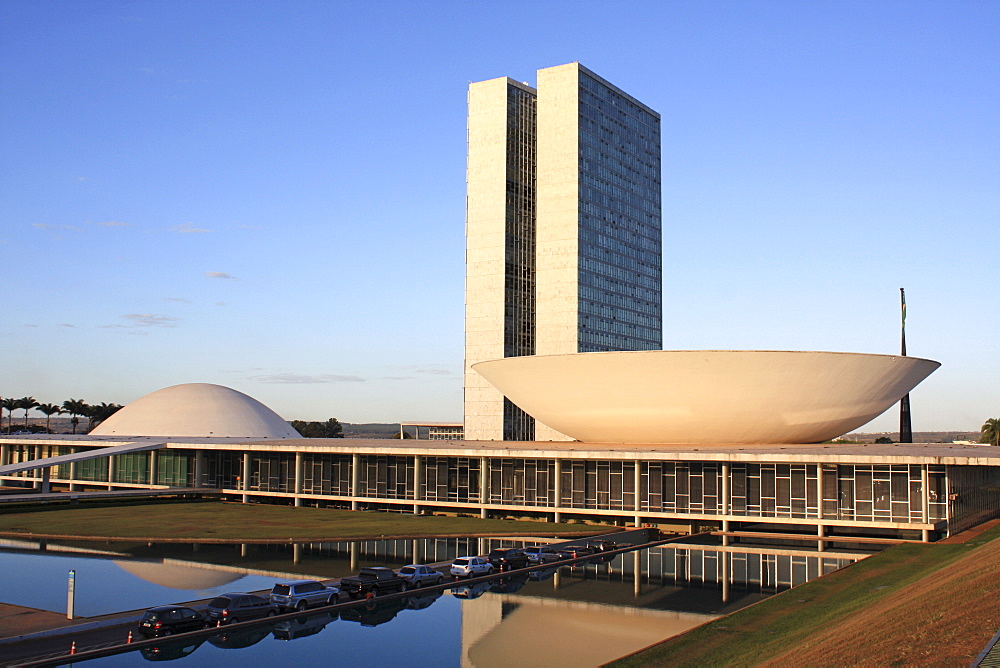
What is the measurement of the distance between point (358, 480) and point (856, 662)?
54.5 metres

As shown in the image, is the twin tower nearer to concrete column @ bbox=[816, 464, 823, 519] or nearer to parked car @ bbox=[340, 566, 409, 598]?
concrete column @ bbox=[816, 464, 823, 519]

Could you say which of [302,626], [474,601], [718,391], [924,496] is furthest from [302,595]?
[718,391]

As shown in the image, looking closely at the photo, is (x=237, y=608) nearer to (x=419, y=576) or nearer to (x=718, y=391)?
(x=419, y=576)

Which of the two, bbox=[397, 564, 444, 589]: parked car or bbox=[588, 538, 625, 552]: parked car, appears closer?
bbox=[397, 564, 444, 589]: parked car

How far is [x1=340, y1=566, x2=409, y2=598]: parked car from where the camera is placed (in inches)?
1313

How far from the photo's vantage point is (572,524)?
5872 centimetres

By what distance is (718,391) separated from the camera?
58.8 m

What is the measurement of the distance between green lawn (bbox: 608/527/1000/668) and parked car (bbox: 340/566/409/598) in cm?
1195

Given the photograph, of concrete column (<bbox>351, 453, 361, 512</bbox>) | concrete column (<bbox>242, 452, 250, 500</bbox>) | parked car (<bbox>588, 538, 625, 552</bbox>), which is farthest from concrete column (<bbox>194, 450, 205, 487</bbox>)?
parked car (<bbox>588, 538, 625, 552</bbox>)

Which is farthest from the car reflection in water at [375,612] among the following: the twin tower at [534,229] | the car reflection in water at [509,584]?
the twin tower at [534,229]

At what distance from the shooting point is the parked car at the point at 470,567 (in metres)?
37.7

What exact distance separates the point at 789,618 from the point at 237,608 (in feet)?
58.3

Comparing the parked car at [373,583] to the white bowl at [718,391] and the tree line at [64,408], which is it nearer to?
the white bowl at [718,391]

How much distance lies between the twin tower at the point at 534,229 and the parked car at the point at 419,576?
7661 cm
